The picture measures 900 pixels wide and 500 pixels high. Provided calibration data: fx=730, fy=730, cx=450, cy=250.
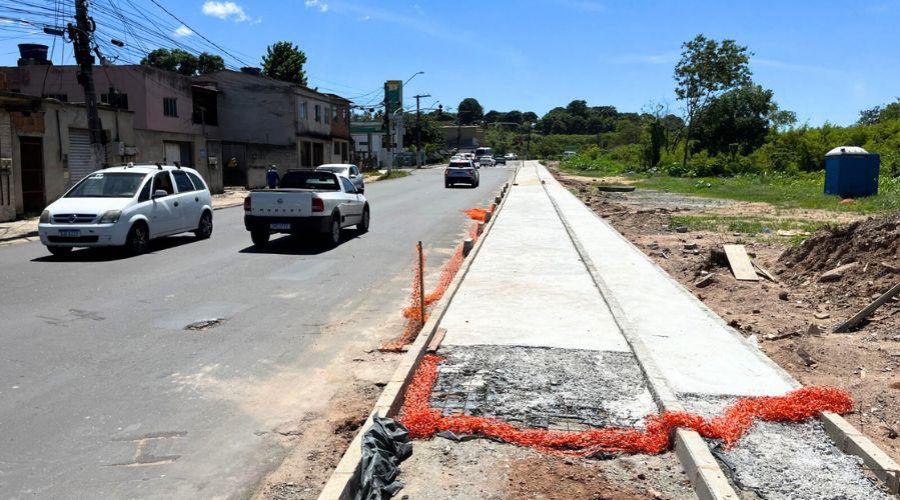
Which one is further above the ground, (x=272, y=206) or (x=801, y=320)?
(x=272, y=206)

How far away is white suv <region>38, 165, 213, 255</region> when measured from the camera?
13.6m

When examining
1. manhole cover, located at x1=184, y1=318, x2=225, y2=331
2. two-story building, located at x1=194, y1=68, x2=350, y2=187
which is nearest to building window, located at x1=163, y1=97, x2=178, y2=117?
two-story building, located at x1=194, y1=68, x2=350, y2=187

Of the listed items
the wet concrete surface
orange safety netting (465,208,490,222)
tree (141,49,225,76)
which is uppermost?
tree (141,49,225,76)

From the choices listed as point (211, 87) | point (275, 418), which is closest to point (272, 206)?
point (275, 418)

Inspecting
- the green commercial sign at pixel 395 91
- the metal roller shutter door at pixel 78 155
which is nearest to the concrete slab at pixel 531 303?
the metal roller shutter door at pixel 78 155

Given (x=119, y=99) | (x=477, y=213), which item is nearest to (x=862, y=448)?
(x=477, y=213)

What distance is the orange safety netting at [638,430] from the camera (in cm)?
496

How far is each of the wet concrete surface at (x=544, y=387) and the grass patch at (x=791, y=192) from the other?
57.8ft

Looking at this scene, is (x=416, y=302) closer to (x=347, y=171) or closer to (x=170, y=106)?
(x=347, y=171)

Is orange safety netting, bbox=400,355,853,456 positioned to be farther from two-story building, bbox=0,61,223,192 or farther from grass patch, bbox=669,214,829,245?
two-story building, bbox=0,61,223,192

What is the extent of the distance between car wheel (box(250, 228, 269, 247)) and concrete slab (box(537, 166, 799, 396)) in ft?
22.8

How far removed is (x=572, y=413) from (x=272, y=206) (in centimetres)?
1086

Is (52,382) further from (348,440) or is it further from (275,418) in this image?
(348,440)

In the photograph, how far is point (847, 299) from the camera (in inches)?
379
